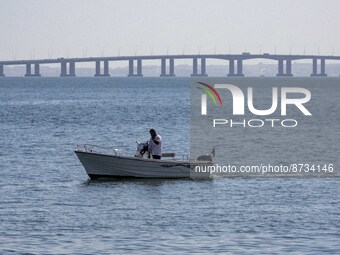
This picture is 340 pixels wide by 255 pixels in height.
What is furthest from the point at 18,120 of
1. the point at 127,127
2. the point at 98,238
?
the point at 98,238

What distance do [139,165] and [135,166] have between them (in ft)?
0.52

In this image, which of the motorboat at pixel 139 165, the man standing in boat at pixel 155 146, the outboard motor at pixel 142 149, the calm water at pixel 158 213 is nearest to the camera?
the calm water at pixel 158 213

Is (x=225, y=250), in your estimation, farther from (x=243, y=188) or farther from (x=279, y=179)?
(x=279, y=179)

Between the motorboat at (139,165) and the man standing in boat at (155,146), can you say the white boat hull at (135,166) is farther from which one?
the man standing in boat at (155,146)

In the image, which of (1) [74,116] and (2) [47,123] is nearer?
(2) [47,123]

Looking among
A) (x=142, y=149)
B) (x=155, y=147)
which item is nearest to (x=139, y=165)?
(x=142, y=149)

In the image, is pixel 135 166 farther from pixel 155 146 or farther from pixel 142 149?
pixel 155 146

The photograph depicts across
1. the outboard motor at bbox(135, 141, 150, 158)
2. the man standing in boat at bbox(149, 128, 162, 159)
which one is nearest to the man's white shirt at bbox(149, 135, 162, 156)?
the man standing in boat at bbox(149, 128, 162, 159)

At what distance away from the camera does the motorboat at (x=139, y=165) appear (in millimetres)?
37969

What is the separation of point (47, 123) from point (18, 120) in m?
5.93

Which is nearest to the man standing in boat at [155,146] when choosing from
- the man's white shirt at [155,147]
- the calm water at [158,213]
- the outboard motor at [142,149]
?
the man's white shirt at [155,147]

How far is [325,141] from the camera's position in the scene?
6078 cm

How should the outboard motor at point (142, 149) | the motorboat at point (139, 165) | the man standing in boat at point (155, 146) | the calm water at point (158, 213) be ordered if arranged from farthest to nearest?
1. the outboard motor at point (142, 149)
2. the motorboat at point (139, 165)
3. the man standing in boat at point (155, 146)
4. the calm water at point (158, 213)

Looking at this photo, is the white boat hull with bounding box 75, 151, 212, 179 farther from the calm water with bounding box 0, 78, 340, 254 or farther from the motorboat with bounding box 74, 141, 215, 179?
the calm water with bounding box 0, 78, 340, 254
